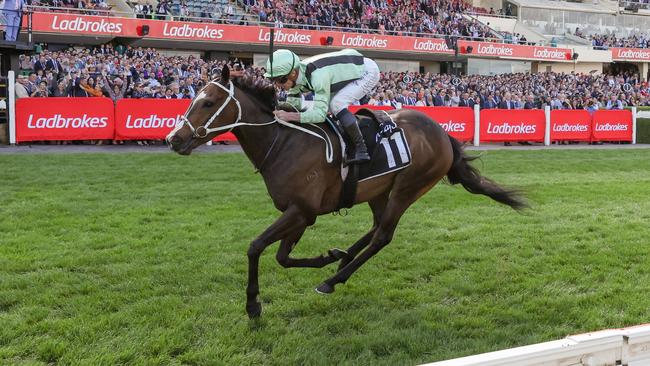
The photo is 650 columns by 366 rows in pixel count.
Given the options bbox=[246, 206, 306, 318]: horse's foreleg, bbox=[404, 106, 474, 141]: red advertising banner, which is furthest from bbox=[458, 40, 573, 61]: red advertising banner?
bbox=[246, 206, 306, 318]: horse's foreleg

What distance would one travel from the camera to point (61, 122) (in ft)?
50.8

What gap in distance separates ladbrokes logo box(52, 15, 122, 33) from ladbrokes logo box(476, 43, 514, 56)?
24.3 meters

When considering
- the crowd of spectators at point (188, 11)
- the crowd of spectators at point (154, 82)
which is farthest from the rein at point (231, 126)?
the crowd of spectators at point (188, 11)

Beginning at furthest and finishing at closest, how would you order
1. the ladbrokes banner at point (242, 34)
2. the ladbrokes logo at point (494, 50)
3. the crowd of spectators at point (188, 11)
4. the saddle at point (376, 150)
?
the ladbrokes logo at point (494, 50) < the crowd of spectators at point (188, 11) < the ladbrokes banner at point (242, 34) < the saddle at point (376, 150)

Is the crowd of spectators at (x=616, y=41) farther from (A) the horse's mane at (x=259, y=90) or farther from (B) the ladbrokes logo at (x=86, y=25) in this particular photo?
(A) the horse's mane at (x=259, y=90)

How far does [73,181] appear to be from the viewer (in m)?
11.0

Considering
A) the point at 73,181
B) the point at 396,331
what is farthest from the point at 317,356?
the point at 73,181

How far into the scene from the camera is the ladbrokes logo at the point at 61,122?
15383 millimetres

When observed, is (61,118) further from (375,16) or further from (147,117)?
(375,16)

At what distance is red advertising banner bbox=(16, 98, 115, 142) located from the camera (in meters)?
15.2

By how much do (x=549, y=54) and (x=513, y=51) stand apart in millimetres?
4320

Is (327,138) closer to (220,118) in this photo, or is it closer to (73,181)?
(220,118)

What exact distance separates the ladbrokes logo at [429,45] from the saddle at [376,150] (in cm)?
3634

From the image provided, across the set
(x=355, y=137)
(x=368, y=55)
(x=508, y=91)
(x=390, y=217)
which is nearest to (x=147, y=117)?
(x=390, y=217)
